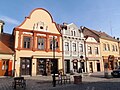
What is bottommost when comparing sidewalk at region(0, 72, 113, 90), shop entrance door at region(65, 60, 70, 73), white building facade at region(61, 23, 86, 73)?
sidewalk at region(0, 72, 113, 90)

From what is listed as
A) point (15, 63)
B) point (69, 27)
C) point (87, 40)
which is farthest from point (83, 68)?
point (15, 63)

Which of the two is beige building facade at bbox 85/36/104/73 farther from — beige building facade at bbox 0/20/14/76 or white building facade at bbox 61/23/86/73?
beige building facade at bbox 0/20/14/76

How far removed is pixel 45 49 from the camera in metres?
27.1

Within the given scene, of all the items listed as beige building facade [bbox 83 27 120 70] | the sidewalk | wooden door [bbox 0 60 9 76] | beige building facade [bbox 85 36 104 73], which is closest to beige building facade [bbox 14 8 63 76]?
wooden door [bbox 0 60 9 76]

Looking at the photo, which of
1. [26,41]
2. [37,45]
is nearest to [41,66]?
[37,45]

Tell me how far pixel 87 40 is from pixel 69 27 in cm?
538

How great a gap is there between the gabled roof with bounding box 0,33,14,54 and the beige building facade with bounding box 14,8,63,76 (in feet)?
3.94

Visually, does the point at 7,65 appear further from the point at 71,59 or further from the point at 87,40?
the point at 87,40

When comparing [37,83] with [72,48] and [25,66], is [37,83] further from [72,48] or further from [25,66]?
[72,48]

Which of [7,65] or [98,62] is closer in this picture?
[7,65]

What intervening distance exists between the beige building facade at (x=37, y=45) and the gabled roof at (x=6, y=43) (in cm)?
120

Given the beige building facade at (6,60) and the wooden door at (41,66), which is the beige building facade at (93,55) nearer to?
the wooden door at (41,66)

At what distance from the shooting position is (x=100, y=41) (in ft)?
119

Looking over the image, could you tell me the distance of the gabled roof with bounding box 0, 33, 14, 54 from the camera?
23484 millimetres
